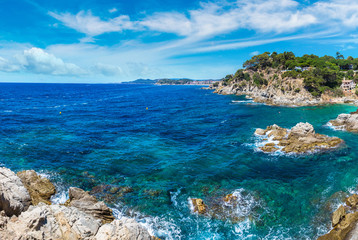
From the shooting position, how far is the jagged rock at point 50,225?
44.9 ft

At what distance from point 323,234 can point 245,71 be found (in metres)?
142

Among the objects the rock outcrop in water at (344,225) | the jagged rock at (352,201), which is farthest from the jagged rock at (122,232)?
the jagged rock at (352,201)

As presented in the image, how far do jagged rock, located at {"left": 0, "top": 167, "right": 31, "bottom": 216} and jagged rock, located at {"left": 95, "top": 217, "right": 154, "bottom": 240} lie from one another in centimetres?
742

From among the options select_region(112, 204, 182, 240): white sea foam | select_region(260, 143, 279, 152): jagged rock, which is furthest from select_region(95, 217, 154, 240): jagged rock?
select_region(260, 143, 279, 152): jagged rock

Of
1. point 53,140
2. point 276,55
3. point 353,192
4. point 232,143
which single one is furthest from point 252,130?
point 276,55

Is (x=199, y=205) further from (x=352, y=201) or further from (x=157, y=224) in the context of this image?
(x=352, y=201)

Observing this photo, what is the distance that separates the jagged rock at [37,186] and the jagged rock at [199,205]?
16312 millimetres

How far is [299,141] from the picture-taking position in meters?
40.6

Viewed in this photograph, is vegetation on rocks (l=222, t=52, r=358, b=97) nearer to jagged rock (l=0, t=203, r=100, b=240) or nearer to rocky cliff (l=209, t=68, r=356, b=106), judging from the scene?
rocky cliff (l=209, t=68, r=356, b=106)

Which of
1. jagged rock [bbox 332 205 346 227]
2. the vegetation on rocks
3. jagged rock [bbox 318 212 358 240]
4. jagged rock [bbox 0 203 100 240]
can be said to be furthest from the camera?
the vegetation on rocks

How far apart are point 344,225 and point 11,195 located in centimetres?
2933

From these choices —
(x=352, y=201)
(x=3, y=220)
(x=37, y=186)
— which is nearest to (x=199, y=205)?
(x=352, y=201)

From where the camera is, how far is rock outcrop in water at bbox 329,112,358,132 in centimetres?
4934

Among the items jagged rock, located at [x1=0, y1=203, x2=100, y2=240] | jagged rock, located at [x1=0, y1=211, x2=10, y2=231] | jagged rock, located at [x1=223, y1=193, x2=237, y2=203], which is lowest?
jagged rock, located at [x1=223, y1=193, x2=237, y2=203]
